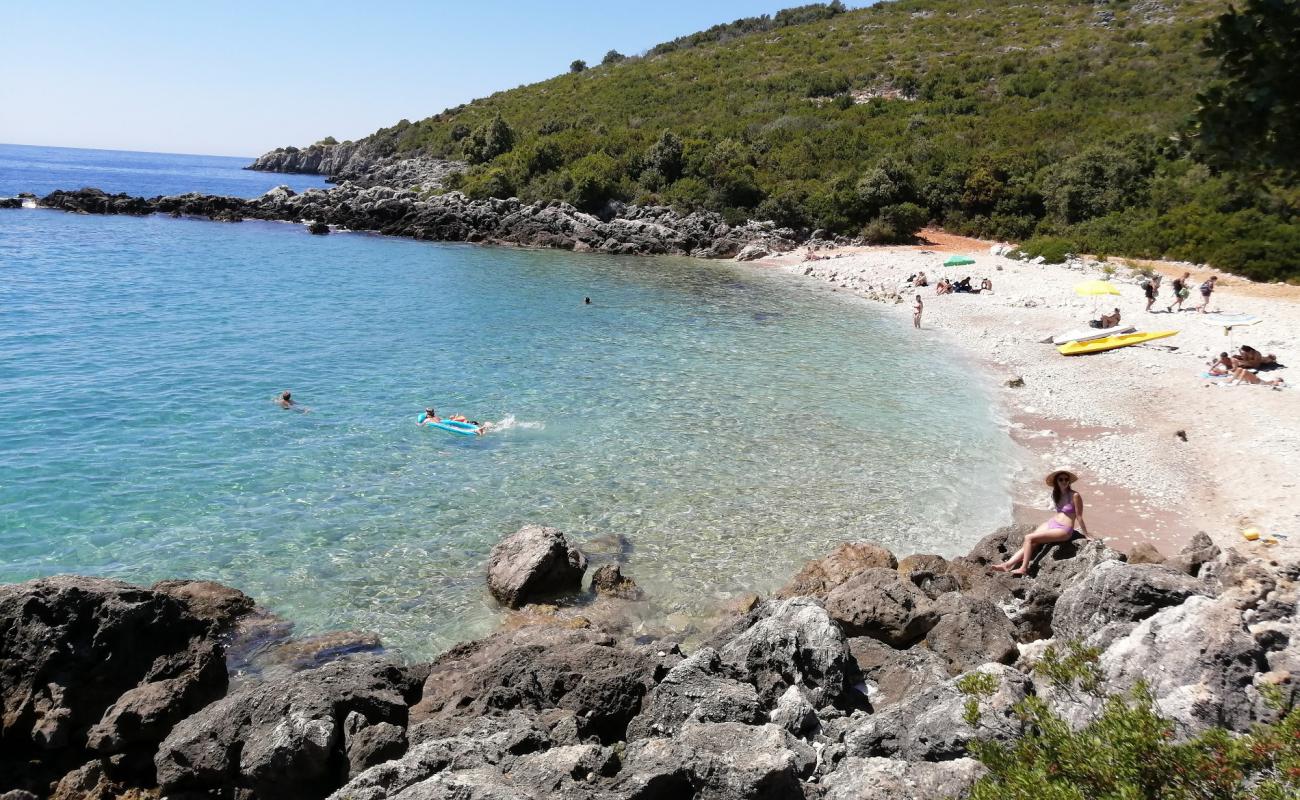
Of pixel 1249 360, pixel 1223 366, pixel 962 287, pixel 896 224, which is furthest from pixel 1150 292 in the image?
pixel 896 224

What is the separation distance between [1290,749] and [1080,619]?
14.7ft

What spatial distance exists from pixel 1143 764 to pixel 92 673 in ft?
34.6

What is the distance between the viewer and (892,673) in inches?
335

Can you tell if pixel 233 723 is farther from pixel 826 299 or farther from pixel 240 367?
pixel 826 299

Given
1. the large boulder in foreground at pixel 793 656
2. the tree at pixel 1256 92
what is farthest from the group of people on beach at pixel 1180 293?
the large boulder in foreground at pixel 793 656

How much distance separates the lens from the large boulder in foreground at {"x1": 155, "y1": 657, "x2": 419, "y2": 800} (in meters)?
7.03

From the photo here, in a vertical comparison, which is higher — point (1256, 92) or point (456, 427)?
point (1256, 92)

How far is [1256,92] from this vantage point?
5.61 meters

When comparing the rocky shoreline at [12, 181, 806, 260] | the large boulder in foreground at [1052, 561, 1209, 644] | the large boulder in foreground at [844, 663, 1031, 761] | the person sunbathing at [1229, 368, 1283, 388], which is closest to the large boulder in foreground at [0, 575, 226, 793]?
the large boulder in foreground at [844, 663, 1031, 761]

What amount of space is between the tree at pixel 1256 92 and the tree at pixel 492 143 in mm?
79849

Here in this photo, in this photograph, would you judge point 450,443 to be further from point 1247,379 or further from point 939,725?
point 1247,379

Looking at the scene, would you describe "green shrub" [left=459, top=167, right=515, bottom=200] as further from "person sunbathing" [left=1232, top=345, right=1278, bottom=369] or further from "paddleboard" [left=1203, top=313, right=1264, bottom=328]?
"person sunbathing" [left=1232, top=345, right=1278, bottom=369]

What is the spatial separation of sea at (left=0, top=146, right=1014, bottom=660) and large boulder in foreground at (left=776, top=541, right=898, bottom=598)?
2.05 ft

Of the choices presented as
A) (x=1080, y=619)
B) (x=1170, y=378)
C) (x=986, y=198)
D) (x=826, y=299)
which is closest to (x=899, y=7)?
(x=986, y=198)
